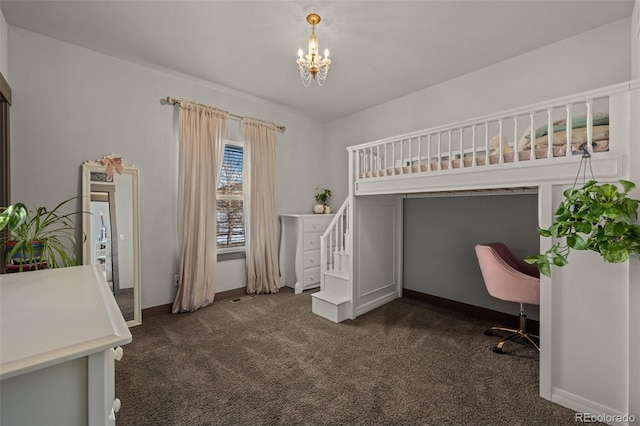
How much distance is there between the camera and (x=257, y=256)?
4027 millimetres

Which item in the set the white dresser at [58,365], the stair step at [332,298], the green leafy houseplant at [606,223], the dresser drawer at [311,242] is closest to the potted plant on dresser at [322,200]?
the dresser drawer at [311,242]

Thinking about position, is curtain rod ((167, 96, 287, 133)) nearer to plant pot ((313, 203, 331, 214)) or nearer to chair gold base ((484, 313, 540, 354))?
plant pot ((313, 203, 331, 214))

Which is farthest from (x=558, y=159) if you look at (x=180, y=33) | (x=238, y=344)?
(x=180, y=33)

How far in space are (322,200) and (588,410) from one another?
3742 mm

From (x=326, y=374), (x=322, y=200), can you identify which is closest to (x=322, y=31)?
(x=322, y=200)

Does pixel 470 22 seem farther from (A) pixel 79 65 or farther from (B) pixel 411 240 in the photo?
(A) pixel 79 65

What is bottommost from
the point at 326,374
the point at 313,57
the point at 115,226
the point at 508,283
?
the point at 326,374

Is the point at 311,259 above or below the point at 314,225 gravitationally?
below

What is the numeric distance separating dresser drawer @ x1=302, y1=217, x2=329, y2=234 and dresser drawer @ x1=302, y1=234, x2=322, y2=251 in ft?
0.25

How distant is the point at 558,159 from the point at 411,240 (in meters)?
2.16

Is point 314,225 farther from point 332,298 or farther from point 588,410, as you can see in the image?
point 588,410

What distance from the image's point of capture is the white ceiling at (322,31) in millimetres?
2258

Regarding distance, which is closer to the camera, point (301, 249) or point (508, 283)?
point (508, 283)

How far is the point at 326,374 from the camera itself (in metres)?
2.09
